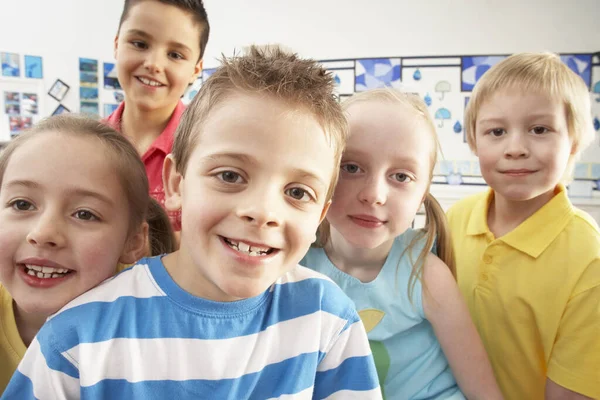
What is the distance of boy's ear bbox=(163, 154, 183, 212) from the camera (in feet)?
2.45

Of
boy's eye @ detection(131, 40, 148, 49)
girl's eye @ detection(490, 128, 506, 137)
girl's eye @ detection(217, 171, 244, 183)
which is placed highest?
boy's eye @ detection(131, 40, 148, 49)

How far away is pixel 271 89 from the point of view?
2.23 ft

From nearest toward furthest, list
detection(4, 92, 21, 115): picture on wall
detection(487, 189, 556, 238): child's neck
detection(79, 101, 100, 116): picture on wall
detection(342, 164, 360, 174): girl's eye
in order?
detection(342, 164, 360, 174): girl's eye → detection(487, 189, 556, 238): child's neck → detection(4, 92, 21, 115): picture on wall → detection(79, 101, 100, 116): picture on wall

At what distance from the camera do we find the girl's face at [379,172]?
83cm

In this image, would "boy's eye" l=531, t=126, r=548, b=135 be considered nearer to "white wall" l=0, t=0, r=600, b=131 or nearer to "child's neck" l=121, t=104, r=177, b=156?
"child's neck" l=121, t=104, r=177, b=156

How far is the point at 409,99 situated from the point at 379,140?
0.14m

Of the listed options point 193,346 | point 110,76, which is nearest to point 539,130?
point 193,346

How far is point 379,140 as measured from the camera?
825 millimetres

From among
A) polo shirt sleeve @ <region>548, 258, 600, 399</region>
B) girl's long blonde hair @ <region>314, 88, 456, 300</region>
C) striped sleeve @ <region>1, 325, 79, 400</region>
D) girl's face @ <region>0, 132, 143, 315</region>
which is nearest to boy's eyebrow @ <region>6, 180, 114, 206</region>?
girl's face @ <region>0, 132, 143, 315</region>

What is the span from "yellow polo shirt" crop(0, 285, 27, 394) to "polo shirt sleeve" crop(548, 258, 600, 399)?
1.11 m

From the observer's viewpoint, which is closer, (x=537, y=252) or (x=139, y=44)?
(x=537, y=252)

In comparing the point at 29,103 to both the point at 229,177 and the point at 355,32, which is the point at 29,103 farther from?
the point at 229,177

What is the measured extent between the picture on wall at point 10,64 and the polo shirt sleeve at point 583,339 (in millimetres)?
4545

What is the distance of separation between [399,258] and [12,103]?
4.34 metres
